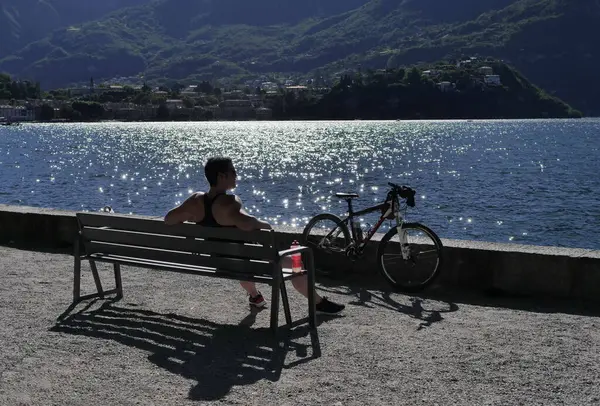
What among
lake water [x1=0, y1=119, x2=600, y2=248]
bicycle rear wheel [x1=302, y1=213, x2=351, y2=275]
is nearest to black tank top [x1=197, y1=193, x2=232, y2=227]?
bicycle rear wheel [x1=302, y1=213, x2=351, y2=275]

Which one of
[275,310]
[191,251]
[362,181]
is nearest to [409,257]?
[275,310]

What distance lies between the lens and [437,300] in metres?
7.75

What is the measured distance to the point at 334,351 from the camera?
5.95m

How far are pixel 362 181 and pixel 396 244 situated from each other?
183ft

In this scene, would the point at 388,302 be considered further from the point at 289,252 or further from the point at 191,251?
the point at 191,251

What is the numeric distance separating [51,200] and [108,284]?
46.7 m

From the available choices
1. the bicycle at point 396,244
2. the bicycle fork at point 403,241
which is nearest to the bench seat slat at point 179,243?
the bicycle at point 396,244

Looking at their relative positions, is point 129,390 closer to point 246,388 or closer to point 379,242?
point 246,388

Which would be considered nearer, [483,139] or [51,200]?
[51,200]

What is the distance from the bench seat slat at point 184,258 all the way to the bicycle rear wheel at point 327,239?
2.49m

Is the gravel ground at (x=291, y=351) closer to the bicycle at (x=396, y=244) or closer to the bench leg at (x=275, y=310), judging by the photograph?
the bench leg at (x=275, y=310)

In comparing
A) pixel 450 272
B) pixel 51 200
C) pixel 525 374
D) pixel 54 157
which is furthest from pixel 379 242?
pixel 54 157

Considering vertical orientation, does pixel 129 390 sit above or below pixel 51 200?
above

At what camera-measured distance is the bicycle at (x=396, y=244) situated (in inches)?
323
